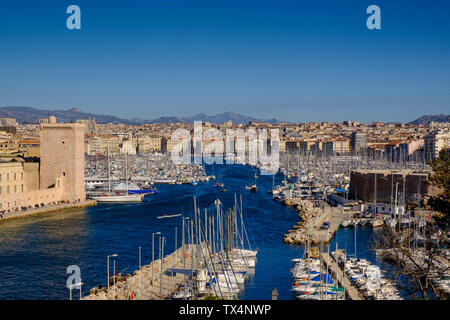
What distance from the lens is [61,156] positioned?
57.9 feet

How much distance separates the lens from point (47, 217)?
15320mm

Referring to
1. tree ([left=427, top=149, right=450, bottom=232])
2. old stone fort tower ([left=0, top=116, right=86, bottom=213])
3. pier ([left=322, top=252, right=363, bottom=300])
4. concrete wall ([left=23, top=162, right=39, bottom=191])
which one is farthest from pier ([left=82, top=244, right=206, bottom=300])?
concrete wall ([left=23, top=162, right=39, bottom=191])

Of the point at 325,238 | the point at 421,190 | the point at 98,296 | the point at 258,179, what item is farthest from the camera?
the point at 258,179

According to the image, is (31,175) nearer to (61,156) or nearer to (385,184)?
(61,156)

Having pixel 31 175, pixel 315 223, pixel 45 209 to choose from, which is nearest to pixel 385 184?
pixel 315 223

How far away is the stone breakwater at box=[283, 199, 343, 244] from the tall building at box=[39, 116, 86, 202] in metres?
7.68

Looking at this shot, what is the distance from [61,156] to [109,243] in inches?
281

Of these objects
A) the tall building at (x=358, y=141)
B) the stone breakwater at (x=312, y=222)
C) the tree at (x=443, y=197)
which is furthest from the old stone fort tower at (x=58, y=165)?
the tall building at (x=358, y=141)

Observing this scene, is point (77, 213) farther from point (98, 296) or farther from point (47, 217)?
point (98, 296)

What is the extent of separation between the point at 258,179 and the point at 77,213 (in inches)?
596

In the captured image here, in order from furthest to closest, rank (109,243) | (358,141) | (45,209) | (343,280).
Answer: (358,141), (45,209), (109,243), (343,280)

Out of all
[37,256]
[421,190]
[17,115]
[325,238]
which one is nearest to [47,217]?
[37,256]

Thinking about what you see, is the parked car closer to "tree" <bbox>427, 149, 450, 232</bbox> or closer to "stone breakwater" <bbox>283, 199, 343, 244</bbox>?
"stone breakwater" <bbox>283, 199, 343, 244</bbox>

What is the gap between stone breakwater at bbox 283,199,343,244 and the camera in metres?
11.6
